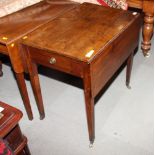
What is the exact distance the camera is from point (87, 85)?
116 centimetres

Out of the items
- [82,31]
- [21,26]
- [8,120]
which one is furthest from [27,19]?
[8,120]

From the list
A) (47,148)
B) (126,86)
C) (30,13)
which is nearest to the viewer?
(47,148)

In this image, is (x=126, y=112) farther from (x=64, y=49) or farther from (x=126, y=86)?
(x=64, y=49)

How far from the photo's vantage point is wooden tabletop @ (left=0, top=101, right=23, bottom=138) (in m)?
0.94

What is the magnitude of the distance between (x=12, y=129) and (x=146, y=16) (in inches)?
54.1

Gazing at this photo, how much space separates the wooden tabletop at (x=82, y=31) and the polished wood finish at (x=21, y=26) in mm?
67

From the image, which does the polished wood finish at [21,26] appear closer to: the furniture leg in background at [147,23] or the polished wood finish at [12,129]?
the polished wood finish at [12,129]

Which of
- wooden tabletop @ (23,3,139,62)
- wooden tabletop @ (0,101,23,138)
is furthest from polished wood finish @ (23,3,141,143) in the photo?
wooden tabletop @ (0,101,23,138)

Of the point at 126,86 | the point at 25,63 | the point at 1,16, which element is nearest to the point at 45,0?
the point at 1,16

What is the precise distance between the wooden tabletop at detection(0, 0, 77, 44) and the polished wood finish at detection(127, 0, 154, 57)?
47cm

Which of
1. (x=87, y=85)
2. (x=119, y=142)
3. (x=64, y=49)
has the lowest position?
(x=119, y=142)

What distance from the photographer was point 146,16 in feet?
6.23

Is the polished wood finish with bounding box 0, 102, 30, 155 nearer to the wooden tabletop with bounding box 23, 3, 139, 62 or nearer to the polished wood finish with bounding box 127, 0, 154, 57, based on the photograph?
the wooden tabletop with bounding box 23, 3, 139, 62

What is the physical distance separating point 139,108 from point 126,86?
249 millimetres
